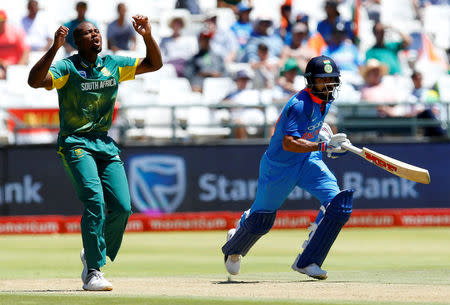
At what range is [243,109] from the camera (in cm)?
1513

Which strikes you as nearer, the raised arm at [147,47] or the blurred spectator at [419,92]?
the raised arm at [147,47]

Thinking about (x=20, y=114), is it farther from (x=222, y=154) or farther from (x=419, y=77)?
(x=419, y=77)

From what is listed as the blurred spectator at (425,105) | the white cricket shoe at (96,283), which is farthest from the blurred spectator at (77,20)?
the white cricket shoe at (96,283)

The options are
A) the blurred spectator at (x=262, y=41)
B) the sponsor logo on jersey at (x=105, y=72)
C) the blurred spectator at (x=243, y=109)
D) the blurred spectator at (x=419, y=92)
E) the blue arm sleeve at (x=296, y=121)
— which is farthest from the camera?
the blurred spectator at (x=262, y=41)

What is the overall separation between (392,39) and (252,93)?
11.2 ft

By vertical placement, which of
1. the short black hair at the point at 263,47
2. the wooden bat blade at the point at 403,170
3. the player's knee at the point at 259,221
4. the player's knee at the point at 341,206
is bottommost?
the player's knee at the point at 259,221

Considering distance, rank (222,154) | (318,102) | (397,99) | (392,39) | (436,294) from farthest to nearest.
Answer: (392,39) → (397,99) → (222,154) → (318,102) → (436,294)

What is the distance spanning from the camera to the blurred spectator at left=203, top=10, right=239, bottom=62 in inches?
651

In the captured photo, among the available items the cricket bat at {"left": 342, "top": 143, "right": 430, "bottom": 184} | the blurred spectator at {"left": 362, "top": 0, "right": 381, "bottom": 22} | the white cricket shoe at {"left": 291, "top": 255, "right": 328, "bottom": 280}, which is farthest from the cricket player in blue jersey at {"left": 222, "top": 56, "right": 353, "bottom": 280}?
the blurred spectator at {"left": 362, "top": 0, "right": 381, "bottom": 22}

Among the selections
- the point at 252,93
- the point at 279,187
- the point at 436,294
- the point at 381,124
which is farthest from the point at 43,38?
the point at 436,294

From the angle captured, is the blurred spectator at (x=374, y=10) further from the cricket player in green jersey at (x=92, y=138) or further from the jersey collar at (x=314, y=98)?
the cricket player in green jersey at (x=92, y=138)

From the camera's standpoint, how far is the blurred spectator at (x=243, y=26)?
17.1 m

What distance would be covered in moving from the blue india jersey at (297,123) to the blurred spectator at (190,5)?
1156cm

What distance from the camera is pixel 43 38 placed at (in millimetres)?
16625
